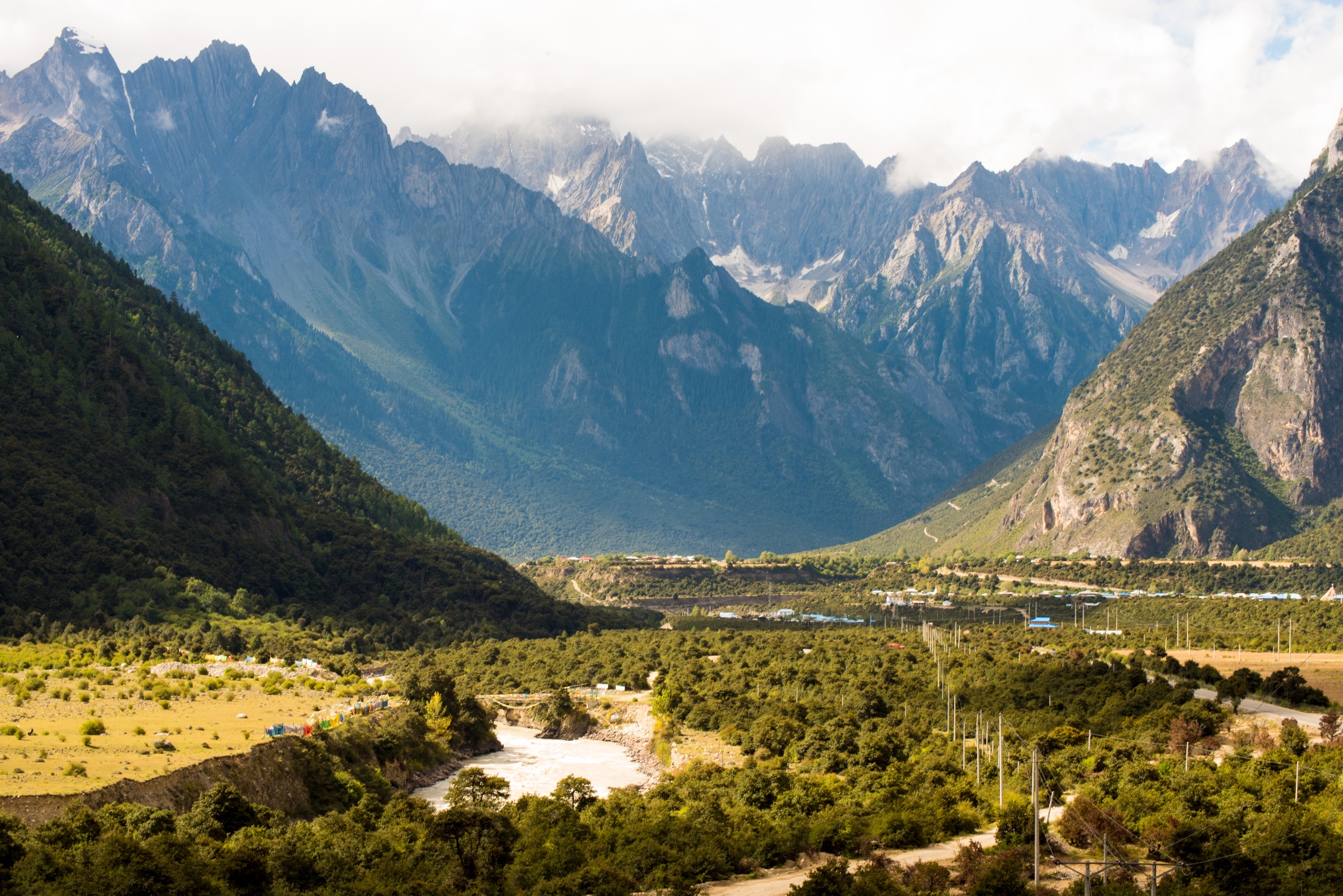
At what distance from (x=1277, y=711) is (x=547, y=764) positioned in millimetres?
54513

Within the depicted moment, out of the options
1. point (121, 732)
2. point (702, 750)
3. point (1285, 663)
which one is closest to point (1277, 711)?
point (1285, 663)

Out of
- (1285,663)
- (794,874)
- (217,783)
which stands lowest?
(794,874)

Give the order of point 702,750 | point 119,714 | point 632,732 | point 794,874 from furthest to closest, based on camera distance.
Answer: point 632,732 < point 702,750 < point 119,714 < point 794,874

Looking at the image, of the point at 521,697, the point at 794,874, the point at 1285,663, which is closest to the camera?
the point at 794,874

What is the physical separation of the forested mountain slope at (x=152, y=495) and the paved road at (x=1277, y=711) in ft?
293

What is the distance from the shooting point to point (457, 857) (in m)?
61.4

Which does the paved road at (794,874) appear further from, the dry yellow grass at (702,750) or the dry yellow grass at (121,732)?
the dry yellow grass at (702,750)

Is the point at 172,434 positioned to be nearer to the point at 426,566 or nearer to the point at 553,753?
the point at 426,566

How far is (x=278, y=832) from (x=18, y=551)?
73.9m

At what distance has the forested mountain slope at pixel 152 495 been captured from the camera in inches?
4953

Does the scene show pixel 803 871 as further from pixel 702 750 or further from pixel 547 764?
pixel 547 764

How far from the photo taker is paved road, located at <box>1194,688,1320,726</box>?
289 ft

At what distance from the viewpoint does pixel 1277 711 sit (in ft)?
301

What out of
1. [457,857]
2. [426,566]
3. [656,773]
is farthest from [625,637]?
[457,857]
